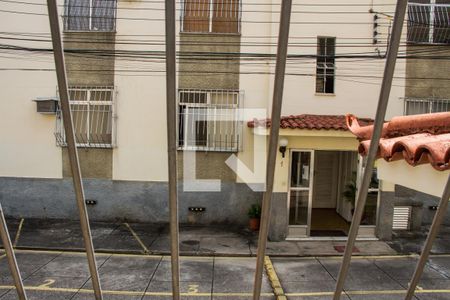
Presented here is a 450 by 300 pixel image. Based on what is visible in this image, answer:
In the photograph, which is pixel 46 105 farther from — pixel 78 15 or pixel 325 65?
→ pixel 325 65

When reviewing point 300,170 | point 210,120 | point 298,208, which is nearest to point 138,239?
point 210,120

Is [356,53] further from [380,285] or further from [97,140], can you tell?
[97,140]

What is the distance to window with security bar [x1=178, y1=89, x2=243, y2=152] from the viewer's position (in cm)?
1059

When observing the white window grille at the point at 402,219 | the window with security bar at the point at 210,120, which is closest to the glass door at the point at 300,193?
the window with security bar at the point at 210,120

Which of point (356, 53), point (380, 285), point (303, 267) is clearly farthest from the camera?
point (356, 53)

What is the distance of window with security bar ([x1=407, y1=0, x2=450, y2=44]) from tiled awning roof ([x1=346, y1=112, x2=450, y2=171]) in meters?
7.60

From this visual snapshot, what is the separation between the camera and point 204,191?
10.8 metres

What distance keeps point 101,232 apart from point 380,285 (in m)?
6.88

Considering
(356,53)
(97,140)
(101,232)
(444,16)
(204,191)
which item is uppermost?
(444,16)

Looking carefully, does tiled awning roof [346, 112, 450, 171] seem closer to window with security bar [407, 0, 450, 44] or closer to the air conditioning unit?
window with security bar [407, 0, 450, 44]

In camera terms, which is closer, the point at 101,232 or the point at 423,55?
the point at 101,232

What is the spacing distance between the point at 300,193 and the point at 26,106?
8.26 metres

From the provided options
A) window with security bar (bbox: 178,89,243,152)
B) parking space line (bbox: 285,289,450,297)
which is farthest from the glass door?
parking space line (bbox: 285,289,450,297)

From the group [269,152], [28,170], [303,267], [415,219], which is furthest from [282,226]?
[269,152]
